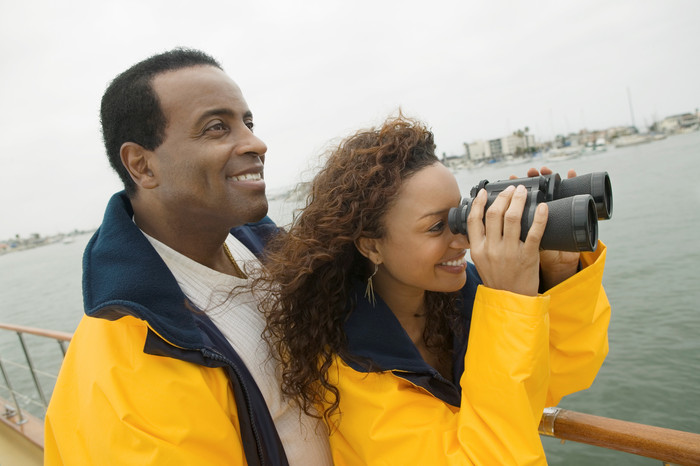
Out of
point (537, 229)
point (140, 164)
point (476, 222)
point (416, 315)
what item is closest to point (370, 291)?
point (416, 315)

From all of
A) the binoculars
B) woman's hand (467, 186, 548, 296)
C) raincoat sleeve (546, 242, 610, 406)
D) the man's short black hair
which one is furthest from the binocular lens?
the man's short black hair

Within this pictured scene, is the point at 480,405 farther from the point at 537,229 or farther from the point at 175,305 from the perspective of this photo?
the point at 175,305

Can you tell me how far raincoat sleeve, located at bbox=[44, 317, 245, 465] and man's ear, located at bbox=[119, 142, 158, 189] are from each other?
0.46 metres

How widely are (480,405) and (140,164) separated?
1.20 meters

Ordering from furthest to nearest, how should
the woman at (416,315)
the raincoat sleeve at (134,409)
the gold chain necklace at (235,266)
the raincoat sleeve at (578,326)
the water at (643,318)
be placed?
the water at (643,318), the gold chain necklace at (235,266), the raincoat sleeve at (578,326), the woman at (416,315), the raincoat sleeve at (134,409)

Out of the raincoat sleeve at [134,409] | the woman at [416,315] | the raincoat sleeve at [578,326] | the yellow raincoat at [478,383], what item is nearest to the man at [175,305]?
the raincoat sleeve at [134,409]

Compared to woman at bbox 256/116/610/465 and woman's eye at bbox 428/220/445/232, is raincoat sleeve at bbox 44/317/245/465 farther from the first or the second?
woman's eye at bbox 428/220/445/232

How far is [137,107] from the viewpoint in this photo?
1.35 metres

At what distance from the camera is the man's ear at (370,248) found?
4.56ft

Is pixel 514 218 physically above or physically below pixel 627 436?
above

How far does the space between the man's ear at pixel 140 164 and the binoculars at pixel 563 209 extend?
91 cm

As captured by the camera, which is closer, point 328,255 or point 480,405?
point 480,405

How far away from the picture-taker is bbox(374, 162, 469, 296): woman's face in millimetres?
1280

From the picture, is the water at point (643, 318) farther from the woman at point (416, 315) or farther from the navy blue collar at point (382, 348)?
the navy blue collar at point (382, 348)
